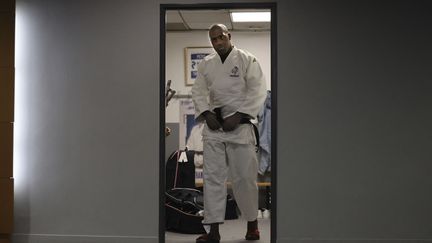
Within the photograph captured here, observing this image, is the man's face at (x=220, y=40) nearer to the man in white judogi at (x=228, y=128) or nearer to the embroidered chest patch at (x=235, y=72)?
the man in white judogi at (x=228, y=128)

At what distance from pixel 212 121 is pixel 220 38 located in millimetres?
585

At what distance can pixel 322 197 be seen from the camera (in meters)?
2.95

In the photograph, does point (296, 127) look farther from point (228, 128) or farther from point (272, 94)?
point (228, 128)

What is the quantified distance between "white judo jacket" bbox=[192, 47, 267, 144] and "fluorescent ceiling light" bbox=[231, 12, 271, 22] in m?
1.42

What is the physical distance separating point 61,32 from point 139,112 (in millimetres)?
782

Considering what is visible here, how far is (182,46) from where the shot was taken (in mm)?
5238

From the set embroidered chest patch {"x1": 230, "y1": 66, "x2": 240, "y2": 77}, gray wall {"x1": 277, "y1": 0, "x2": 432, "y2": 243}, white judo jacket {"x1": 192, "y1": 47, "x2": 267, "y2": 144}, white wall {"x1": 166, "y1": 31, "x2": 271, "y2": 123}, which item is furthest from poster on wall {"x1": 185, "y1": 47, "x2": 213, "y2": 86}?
gray wall {"x1": 277, "y1": 0, "x2": 432, "y2": 243}

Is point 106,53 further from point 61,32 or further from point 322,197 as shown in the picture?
point 322,197

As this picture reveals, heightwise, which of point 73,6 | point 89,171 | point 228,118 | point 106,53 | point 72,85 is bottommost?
point 89,171

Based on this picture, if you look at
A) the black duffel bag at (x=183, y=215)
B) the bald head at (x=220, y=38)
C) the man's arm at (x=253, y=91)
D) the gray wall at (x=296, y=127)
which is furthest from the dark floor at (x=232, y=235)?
the bald head at (x=220, y=38)

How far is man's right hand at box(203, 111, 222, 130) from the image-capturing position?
3.12m

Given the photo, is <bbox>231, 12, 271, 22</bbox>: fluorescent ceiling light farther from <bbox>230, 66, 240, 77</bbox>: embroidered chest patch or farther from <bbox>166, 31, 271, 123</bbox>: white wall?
<bbox>230, 66, 240, 77</bbox>: embroidered chest patch

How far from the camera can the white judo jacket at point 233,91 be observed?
10.3ft

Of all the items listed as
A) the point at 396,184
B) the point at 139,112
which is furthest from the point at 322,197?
the point at 139,112
